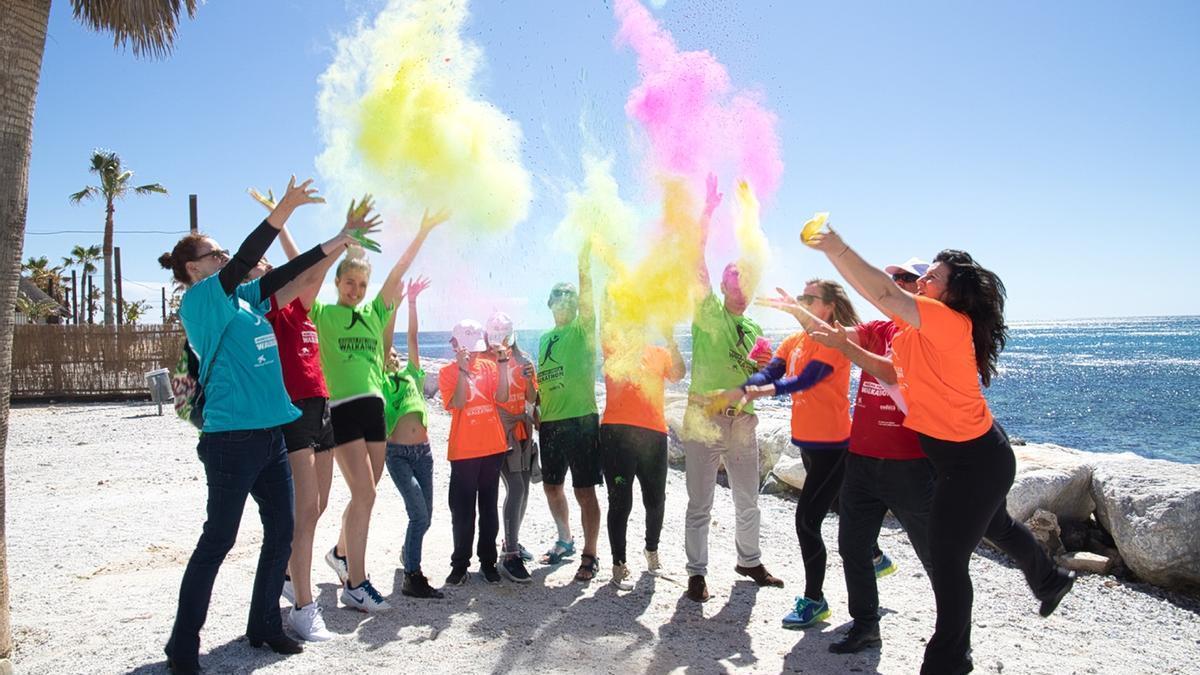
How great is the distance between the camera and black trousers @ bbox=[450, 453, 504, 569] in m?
5.23

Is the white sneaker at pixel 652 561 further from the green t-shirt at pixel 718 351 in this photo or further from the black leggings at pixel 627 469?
the green t-shirt at pixel 718 351

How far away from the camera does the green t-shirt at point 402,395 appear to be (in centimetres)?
518

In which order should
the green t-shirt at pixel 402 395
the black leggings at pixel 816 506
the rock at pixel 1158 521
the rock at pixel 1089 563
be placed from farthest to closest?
1. the rock at pixel 1089 563
2. the rock at pixel 1158 521
3. the green t-shirt at pixel 402 395
4. the black leggings at pixel 816 506

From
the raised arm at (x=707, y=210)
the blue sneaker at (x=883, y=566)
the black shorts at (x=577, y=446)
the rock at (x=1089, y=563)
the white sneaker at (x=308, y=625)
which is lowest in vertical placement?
the rock at (x=1089, y=563)

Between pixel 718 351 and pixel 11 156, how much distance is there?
14.5ft

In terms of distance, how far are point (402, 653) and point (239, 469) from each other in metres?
1.38

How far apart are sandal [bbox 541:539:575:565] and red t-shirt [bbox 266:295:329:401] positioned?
8.07 feet

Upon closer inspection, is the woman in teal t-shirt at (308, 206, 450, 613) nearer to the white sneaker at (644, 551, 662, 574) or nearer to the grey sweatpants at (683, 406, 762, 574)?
the white sneaker at (644, 551, 662, 574)

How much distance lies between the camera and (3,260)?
158 inches

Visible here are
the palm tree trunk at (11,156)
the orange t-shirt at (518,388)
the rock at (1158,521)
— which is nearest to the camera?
the palm tree trunk at (11,156)

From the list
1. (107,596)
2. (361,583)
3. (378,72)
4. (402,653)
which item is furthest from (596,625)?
(378,72)

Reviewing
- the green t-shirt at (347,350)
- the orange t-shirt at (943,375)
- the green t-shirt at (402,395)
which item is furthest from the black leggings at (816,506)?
the green t-shirt at (347,350)

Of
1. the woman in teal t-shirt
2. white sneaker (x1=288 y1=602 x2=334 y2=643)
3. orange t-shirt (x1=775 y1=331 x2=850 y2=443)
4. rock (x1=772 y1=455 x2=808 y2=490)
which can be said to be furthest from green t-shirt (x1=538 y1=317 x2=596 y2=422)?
rock (x1=772 y1=455 x2=808 y2=490)

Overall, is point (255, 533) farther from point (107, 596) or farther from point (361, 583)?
point (361, 583)
